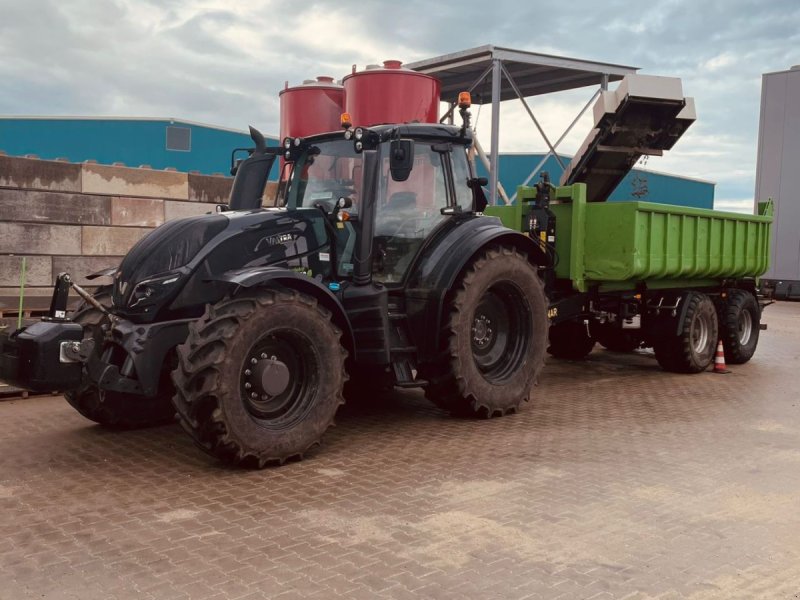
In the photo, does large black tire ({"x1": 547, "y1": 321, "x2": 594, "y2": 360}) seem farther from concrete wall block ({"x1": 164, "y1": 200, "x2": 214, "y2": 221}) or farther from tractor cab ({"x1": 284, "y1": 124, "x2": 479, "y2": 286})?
concrete wall block ({"x1": 164, "y1": 200, "x2": 214, "y2": 221})

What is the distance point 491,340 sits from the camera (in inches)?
297

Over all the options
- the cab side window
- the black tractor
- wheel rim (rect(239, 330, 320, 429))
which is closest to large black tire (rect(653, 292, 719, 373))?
the black tractor

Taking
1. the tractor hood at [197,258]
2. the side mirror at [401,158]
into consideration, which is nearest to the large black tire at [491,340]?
the side mirror at [401,158]

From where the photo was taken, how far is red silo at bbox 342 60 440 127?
9305 millimetres

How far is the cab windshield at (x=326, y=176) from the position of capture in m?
6.58

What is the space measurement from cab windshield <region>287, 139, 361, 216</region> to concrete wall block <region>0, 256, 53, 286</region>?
3.57 metres

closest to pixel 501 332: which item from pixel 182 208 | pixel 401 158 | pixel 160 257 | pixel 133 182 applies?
pixel 401 158

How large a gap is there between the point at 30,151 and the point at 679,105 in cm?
1576

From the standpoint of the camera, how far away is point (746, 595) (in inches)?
144

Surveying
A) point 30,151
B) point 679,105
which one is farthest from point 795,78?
point 30,151

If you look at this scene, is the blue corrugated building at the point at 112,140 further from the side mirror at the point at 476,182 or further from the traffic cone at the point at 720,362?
the side mirror at the point at 476,182

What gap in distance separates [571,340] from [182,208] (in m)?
5.74

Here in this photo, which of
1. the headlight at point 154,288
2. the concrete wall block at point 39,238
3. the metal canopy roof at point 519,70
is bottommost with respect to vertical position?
the headlight at point 154,288

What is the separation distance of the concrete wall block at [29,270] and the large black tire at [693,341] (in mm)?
7522
